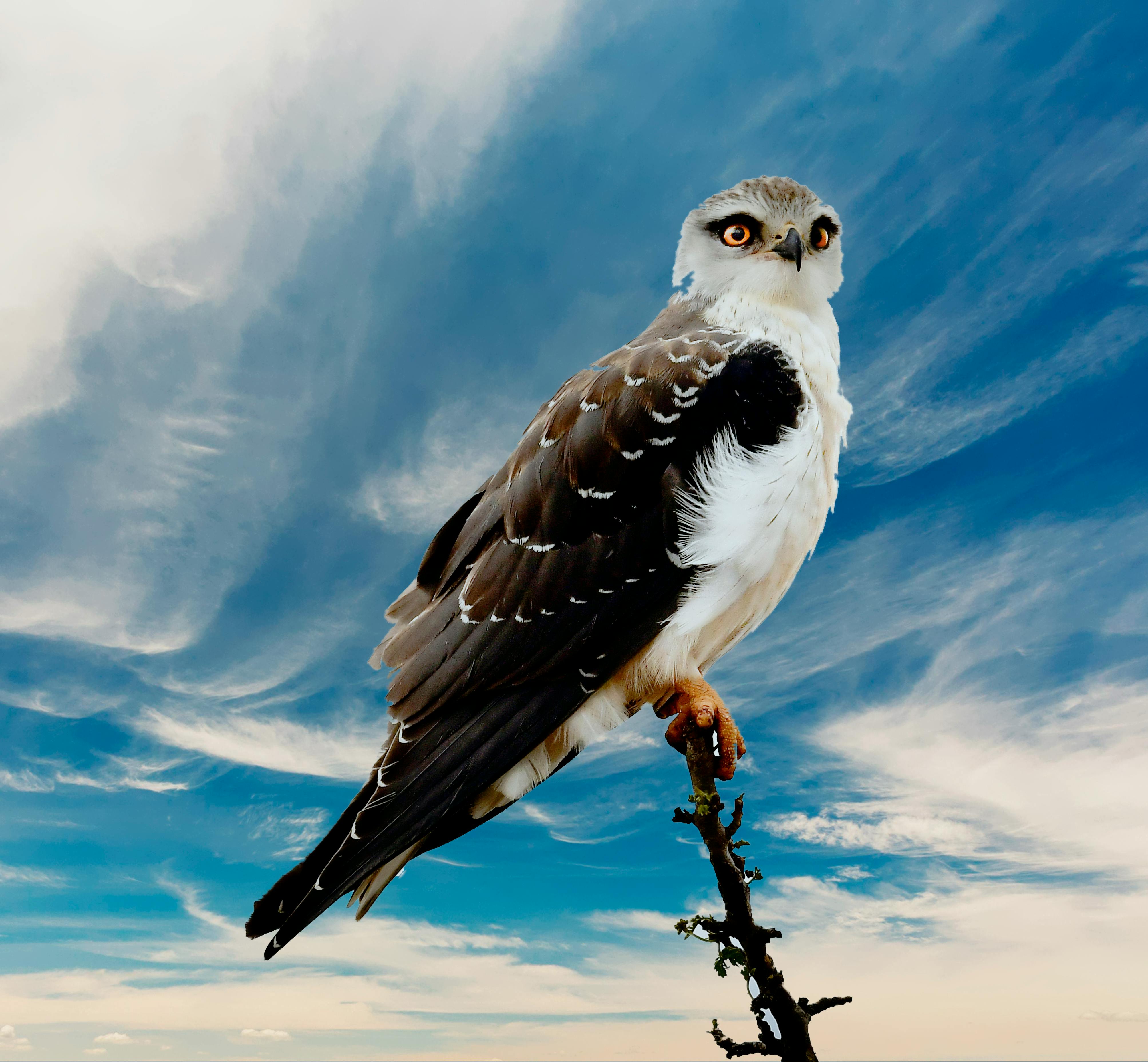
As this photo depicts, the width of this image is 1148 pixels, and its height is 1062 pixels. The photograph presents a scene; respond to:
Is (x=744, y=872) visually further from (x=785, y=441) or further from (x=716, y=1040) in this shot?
(x=785, y=441)

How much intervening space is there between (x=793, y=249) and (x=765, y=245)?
0.31 meters

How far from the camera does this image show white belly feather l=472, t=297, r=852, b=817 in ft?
15.2

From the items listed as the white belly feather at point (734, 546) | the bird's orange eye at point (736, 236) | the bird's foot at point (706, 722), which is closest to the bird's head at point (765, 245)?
the bird's orange eye at point (736, 236)

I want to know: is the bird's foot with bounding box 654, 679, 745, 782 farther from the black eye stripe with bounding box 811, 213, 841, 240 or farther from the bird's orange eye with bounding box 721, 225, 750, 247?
the black eye stripe with bounding box 811, 213, 841, 240

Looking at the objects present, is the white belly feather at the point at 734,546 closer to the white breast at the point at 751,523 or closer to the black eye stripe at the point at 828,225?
the white breast at the point at 751,523

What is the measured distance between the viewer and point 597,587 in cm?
462

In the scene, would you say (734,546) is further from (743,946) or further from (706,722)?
(743,946)

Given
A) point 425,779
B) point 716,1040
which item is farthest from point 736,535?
point 716,1040

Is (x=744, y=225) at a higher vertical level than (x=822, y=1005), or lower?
higher

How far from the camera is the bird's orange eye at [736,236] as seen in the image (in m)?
6.02

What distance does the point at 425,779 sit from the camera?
14.4ft

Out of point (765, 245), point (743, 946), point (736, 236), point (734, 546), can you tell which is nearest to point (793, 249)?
point (765, 245)

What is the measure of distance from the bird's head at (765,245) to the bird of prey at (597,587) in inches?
24.9

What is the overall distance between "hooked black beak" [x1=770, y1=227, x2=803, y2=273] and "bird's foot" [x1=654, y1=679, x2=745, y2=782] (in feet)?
9.31
